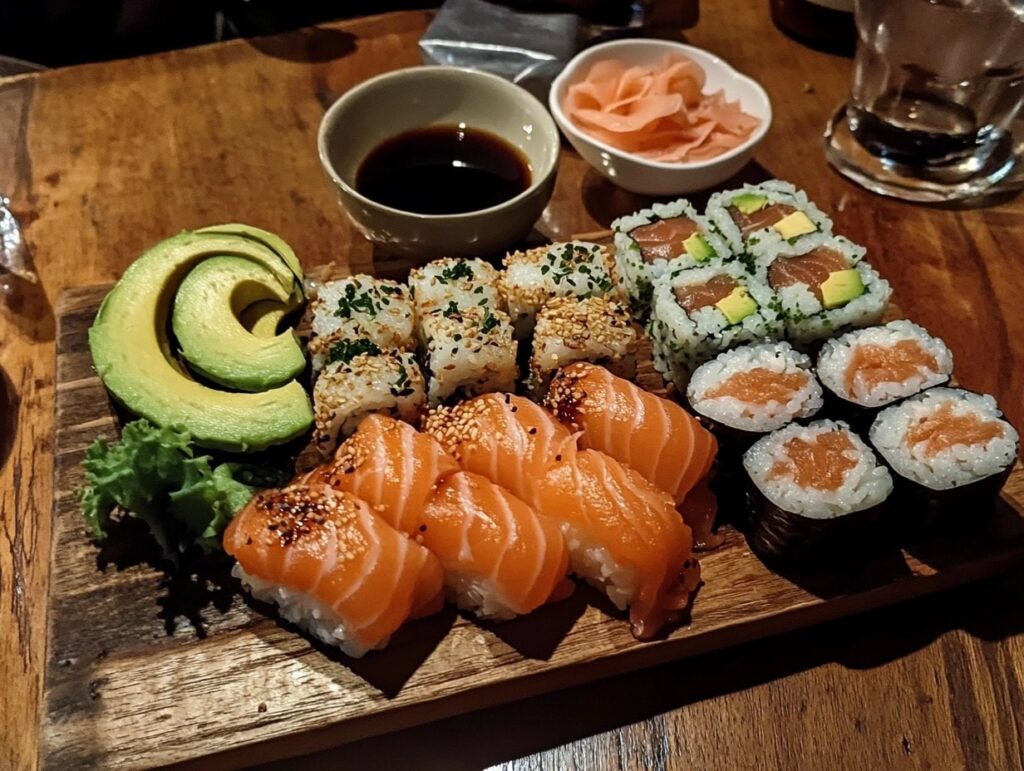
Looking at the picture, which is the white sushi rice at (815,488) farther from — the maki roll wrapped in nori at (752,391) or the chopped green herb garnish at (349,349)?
the chopped green herb garnish at (349,349)

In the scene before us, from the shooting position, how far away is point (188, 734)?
1379 millimetres

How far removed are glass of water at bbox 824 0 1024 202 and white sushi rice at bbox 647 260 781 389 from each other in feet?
2.97

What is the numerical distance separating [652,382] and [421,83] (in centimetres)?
98

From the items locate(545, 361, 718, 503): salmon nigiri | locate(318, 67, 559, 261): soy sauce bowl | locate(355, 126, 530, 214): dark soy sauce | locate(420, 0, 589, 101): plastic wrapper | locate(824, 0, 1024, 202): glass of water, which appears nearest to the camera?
locate(545, 361, 718, 503): salmon nigiri

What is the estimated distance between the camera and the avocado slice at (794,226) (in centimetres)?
198

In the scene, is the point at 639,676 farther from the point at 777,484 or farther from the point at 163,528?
the point at 163,528

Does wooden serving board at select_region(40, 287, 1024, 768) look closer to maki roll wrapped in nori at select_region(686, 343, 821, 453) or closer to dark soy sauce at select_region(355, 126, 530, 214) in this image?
maki roll wrapped in nori at select_region(686, 343, 821, 453)

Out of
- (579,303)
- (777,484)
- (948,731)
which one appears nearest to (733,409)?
(777,484)

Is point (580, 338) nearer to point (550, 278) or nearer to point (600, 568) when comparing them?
point (550, 278)

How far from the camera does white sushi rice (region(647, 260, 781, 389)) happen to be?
1797 millimetres

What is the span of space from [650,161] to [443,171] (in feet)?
1.74

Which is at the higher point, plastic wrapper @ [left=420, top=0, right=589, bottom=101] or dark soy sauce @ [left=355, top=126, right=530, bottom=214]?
plastic wrapper @ [left=420, top=0, right=589, bottom=101]

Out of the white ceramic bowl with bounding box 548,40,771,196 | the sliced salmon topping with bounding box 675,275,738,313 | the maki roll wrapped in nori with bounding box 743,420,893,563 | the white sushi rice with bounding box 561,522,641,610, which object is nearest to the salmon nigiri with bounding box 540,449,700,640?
the white sushi rice with bounding box 561,522,641,610

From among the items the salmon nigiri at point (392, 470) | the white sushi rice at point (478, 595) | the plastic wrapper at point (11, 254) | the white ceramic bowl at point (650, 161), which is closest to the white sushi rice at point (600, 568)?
the white sushi rice at point (478, 595)
